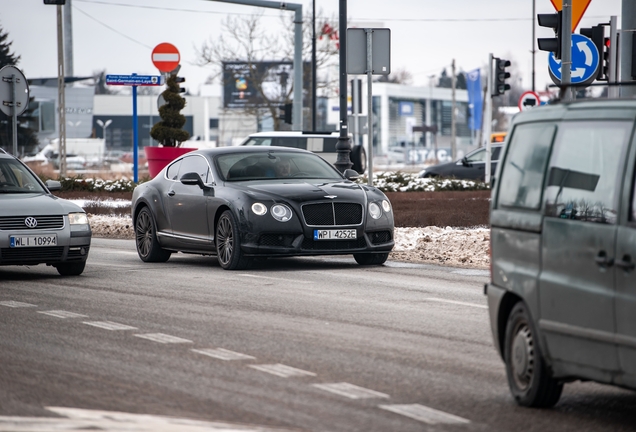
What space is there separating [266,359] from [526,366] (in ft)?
7.04

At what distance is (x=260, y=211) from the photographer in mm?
14555

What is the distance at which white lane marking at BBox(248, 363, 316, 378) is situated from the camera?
758 cm

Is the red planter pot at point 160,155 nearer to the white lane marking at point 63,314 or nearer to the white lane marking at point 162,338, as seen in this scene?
the white lane marking at point 63,314

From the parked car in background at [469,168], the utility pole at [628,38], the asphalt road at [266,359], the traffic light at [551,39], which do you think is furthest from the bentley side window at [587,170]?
the parked car in background at [469,168]

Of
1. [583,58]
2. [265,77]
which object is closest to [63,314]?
[583,58]

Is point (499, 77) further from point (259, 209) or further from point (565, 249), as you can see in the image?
point (565, 249)

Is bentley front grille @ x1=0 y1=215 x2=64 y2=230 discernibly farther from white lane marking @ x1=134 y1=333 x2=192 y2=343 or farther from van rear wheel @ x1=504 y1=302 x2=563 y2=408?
van rear wheel @ x1=504 y1=302 x2=563 y2=408

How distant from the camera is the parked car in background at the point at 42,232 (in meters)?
13.7

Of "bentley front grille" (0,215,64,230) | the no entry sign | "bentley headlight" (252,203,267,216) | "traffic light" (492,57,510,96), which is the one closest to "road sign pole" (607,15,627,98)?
"bentley headlight" (252,203,267,216)

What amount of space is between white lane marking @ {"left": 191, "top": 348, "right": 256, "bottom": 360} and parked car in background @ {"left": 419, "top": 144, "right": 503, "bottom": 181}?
32295mm

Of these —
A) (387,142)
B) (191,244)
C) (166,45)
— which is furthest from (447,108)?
(191,244)

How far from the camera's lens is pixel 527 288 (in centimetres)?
651

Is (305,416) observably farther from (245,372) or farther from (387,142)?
(387,142)

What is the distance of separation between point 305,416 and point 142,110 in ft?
500
